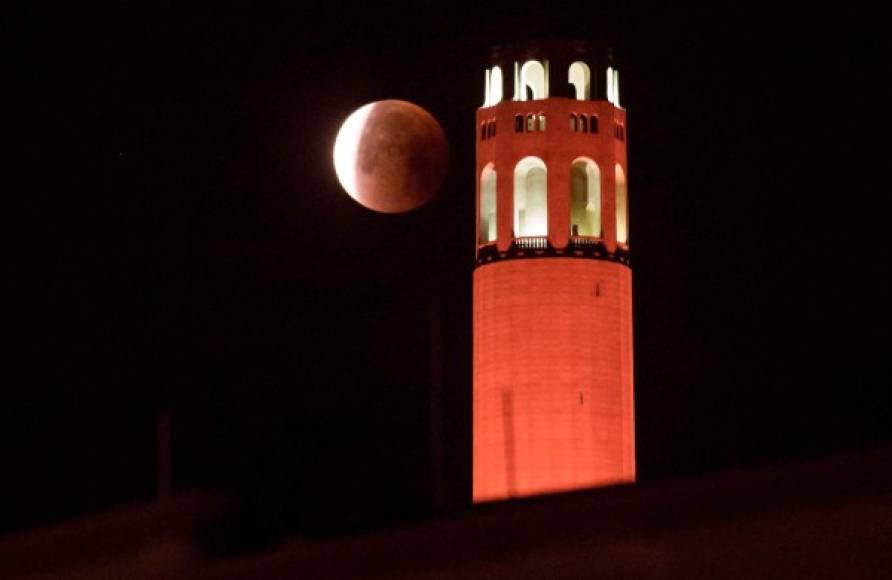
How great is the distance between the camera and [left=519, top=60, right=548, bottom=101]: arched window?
5591 cm

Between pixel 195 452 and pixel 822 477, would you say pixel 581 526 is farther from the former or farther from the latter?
pixel 195 452

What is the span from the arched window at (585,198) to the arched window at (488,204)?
1.85m

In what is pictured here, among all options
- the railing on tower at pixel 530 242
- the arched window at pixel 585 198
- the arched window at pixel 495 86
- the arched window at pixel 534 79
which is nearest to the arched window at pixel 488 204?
the railing on tower at pixel 530 242

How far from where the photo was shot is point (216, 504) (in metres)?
17.0

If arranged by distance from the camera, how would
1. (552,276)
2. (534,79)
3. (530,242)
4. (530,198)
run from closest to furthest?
(552,276)
(530,242)
(530,198)
(534,79)

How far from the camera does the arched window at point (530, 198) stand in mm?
55375

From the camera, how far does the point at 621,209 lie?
56312 mm

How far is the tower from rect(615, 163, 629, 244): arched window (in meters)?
0.03

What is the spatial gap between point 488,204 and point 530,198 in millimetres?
1038

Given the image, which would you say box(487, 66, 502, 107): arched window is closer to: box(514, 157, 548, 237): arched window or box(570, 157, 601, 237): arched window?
box(514, 157, 548, 237): arched window

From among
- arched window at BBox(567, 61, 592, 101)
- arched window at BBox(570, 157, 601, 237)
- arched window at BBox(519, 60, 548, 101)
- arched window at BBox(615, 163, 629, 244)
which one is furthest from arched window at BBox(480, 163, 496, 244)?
arched window at BBox(615, 163, 629, 244)

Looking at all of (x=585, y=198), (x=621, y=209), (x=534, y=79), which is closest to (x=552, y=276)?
(x=585, y=198)

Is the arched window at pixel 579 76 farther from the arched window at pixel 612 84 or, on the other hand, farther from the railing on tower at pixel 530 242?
the railing on tower at pixel 530 242

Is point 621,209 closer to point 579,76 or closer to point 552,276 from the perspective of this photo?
point 552,276
